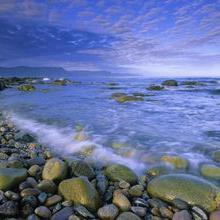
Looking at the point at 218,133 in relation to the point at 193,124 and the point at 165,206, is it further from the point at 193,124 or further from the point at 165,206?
the point at 165,206

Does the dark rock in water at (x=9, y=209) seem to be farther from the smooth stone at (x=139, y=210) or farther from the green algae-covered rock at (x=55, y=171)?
the smooth stone at (x=139, y=210)

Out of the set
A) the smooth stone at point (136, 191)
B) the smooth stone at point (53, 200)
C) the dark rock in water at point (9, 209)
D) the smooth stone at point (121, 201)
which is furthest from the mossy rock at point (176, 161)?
the dark rock in water at point (9, 209)

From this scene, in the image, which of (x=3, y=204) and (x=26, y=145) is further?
(x=26, y=145)

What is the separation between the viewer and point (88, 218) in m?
3.03

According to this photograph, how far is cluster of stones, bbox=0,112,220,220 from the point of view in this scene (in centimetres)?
308

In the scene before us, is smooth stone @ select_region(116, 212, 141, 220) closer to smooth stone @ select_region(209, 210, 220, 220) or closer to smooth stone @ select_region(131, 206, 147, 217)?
smooth stone @ select_region(131, 206, 147, 217)

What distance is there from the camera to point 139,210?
3.18 metres

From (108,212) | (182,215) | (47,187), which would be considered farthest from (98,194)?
(182,215)

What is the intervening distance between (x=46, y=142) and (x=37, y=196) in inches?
123

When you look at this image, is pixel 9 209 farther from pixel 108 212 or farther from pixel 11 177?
pixel 108 212

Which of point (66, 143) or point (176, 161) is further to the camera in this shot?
point (66, 143)

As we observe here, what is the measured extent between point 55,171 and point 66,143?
8.03 ft

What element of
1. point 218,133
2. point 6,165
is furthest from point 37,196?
point 218,133

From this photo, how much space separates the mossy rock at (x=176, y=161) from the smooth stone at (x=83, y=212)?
2.14 m
